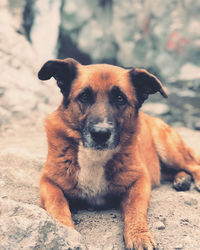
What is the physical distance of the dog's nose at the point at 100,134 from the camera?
9.43ft

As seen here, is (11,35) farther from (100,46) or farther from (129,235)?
(129,235)

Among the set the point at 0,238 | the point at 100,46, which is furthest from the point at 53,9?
the point at 0,238

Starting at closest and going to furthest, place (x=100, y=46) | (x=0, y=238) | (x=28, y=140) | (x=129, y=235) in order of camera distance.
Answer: (x=0, y=238), (x=129, y=235), (x=28, y=140), (x=100, y=46)

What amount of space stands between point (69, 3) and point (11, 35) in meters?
2.46

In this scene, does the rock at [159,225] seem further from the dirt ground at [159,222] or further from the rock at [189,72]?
the rock at [189,72]

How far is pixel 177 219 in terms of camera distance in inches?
118

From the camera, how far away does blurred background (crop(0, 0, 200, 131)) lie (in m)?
10.0

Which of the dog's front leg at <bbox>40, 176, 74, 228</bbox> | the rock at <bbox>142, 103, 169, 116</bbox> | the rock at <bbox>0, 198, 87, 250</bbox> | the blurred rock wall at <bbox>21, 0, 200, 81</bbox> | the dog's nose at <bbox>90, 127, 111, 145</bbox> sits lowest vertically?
the rock at <bbox>142, 103, 169, 116</bbox>

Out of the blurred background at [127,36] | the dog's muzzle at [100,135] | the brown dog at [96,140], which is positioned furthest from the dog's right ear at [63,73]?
the blurred background at [127,36]

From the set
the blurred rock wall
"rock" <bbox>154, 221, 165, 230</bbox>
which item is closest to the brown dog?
"rock" <bbox>154, 221, 165, 230</bbox>

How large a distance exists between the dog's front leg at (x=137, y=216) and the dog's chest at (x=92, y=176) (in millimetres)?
259

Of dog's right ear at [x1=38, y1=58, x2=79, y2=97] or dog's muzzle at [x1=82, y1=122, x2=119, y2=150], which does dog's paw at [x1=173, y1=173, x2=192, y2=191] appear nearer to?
dog's muzzle at [x1=82, y1=122, x2=119, y2=150]

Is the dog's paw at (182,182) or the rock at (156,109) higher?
the dog's paw at (182,182)

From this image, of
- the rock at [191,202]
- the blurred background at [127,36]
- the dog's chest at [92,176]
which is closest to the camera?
the dog's chest at [92,176]
